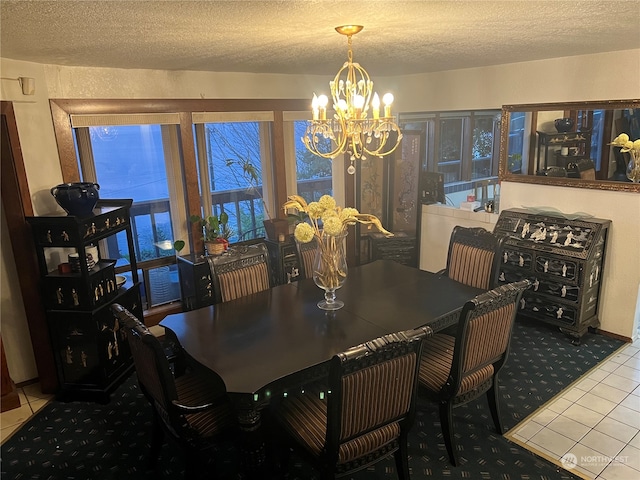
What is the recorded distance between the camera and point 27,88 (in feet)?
10.4

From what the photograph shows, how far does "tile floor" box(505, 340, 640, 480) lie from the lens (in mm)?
2623

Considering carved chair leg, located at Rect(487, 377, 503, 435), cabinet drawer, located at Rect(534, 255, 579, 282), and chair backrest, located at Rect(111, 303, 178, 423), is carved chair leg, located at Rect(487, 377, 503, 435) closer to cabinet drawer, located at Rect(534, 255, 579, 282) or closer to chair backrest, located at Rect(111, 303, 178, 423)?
cabinet drawer, located at Rect(534, 255, 579, 282)

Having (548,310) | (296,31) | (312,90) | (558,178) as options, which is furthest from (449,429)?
(312,90)

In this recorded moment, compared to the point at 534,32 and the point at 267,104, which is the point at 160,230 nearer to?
the point at 267,104

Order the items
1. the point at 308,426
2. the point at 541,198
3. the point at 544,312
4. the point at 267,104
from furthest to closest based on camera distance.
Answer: the point at 267,104, the point at 541,198, the point at 544,312, the point at 308,426

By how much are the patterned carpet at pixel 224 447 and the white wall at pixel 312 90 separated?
2.58ft

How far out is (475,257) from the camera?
11.7 ft

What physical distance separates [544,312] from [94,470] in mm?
3634

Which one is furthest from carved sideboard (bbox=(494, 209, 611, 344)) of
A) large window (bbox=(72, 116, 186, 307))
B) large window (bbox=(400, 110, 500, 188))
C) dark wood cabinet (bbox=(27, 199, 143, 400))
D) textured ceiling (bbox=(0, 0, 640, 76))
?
dark wood cabinet (bbox=(27, 199, 143, 400))

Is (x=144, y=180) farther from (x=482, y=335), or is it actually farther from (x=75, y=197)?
(x=482, y=335)

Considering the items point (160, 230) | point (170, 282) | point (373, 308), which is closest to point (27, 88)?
point (160, 230)

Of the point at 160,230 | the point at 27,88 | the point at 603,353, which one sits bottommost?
the point at 603,353

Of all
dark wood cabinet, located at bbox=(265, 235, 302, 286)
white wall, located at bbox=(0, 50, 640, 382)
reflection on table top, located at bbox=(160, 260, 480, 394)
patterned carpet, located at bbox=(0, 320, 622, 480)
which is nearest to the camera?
reflection on table top, located at bbox=(160, 260, 480, 394)

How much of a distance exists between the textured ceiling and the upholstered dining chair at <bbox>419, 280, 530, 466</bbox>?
1.40 m
